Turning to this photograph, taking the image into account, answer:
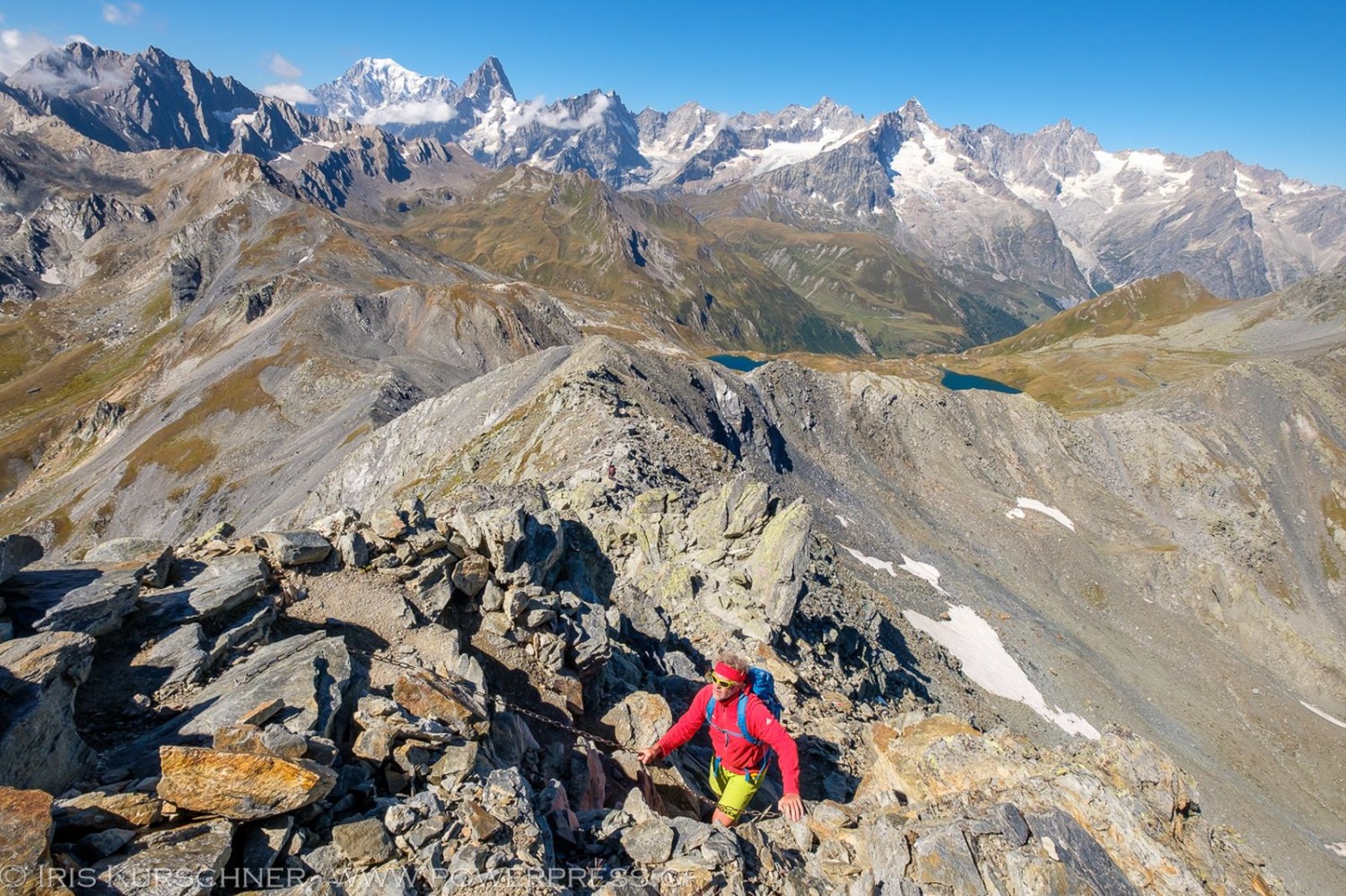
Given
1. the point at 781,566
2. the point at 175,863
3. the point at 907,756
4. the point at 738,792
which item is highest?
the point at 781,566

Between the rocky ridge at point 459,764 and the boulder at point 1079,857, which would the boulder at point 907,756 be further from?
the boulder at point 1079,857

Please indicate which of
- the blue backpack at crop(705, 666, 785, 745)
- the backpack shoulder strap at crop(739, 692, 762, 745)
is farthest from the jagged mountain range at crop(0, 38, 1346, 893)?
the backpack shoulder strap at crop(739, 692, 762, 745)

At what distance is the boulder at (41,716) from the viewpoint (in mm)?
8859

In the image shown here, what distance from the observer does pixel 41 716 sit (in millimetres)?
9312

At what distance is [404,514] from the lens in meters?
19.8

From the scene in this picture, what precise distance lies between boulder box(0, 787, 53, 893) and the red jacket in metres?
8.97

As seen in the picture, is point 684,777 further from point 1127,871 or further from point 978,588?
point 978,588

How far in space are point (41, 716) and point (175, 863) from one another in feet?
13.7

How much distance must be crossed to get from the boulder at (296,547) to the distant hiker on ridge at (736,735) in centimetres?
1054

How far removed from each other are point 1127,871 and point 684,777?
872 cm

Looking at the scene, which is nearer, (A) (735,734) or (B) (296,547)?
(A) (735,734)

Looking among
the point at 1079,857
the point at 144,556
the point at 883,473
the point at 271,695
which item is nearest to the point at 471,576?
the point at 271,695

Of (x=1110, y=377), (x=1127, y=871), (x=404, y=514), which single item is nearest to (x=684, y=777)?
Result: (x=1127, y=871)

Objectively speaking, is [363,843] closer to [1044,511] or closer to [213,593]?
[213,593]
